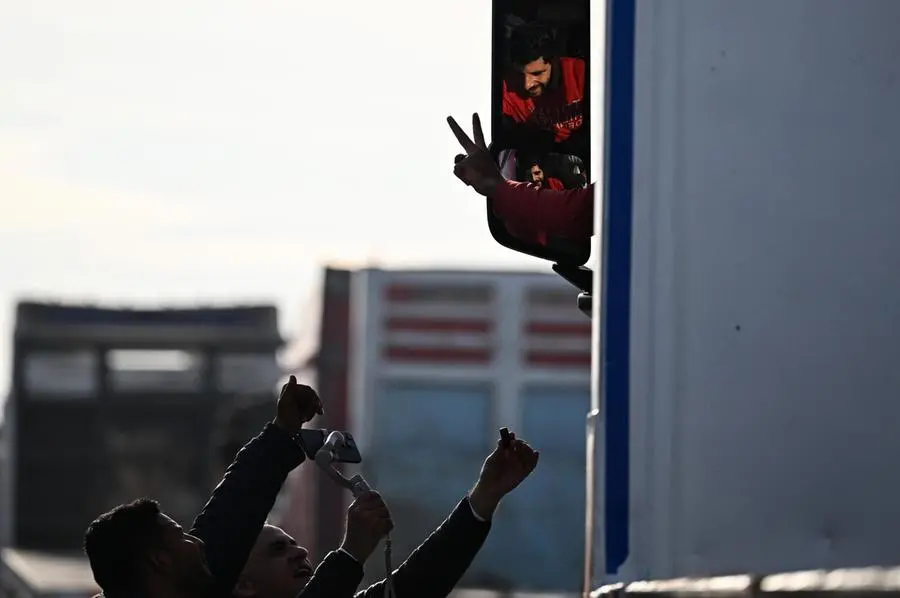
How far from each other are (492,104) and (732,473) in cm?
171

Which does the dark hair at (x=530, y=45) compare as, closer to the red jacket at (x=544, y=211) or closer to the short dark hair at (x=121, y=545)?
the red jacket at (x=544, y=211)

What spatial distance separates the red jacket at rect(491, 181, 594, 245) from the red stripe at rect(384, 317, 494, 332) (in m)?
23.2

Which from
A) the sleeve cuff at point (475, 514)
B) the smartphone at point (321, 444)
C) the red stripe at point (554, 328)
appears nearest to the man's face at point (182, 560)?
the smartphone at point (321, 444)

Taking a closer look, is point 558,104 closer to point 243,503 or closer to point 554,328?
point 243,503

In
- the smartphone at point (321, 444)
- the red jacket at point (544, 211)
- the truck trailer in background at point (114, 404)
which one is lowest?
the truck trailer in background at point (114, 404)

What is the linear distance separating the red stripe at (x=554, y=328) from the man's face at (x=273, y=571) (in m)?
24.3

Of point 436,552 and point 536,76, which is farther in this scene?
point 536,76

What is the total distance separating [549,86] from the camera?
5.50 metres

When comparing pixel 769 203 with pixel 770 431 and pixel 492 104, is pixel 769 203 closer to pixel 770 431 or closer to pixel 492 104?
pixel 770 431

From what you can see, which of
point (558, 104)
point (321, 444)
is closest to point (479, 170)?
point (558, 104)

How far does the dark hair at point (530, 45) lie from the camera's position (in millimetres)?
5520

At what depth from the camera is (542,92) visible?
18.1ft

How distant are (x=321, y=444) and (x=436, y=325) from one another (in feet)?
78.4

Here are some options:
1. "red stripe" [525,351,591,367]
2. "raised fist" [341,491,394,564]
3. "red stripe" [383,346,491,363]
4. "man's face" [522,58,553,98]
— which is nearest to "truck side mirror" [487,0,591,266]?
"man's face" [522,58,553,98]
